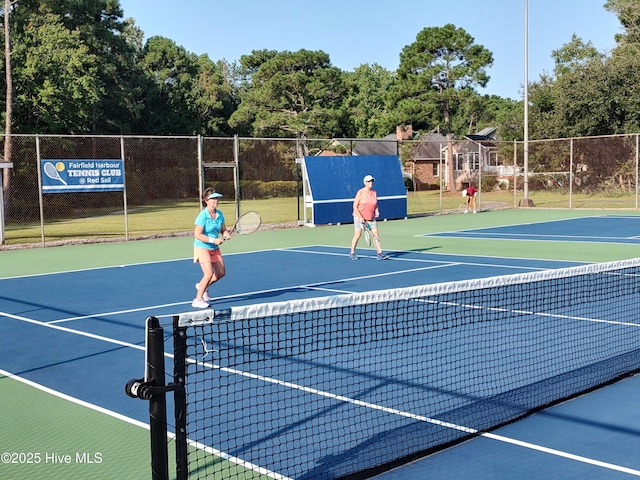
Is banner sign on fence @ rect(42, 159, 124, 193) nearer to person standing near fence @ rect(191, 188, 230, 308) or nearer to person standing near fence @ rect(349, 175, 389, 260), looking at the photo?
person standing near fence @ rect(349, 175, 389, 260)

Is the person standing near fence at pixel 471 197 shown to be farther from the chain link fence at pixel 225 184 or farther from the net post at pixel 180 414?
the net post at pixel 180 414

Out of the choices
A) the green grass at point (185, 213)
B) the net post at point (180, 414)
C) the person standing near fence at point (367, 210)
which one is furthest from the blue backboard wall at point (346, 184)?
the net post at point (180, 414)

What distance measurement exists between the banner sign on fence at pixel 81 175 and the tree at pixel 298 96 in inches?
1542

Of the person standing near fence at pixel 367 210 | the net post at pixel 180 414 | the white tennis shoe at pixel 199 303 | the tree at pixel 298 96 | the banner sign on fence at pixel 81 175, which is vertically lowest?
the white tennis shoe at pixel 199 303

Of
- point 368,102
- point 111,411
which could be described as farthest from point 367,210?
point 368,102

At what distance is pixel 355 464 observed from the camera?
559cm

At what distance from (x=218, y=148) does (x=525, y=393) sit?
53546 mm

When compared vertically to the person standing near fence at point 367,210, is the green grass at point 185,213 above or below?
below

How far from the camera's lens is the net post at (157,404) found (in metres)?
4.20

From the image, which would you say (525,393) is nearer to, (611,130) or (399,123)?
(611,130)

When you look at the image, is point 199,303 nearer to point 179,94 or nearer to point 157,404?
point 157,404

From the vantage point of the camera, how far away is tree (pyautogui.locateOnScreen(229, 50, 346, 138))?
6273cm

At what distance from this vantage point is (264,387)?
7.47 metres

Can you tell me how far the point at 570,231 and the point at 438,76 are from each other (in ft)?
117
